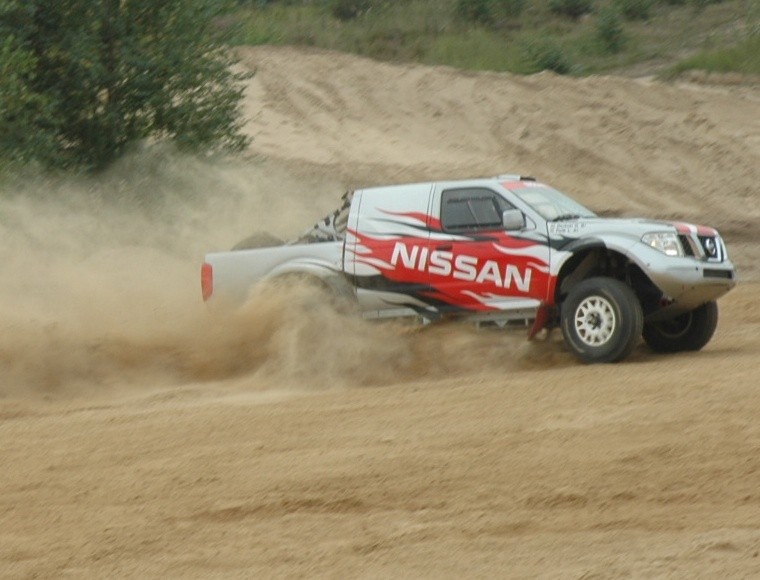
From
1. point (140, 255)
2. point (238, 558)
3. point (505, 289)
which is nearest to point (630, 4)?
point (140, 255)

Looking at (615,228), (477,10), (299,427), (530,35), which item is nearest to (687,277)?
(615,228)

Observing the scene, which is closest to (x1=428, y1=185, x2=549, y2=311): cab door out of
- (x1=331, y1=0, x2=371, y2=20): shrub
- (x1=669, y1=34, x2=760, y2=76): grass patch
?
(x1=669, y1=34, x2=760, y2=76): grass patch

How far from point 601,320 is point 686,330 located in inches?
55.9

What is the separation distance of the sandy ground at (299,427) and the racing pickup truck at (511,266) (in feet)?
1.01

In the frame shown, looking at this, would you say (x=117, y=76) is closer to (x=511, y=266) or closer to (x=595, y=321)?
(x=511, y=266)

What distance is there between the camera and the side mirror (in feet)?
43.2

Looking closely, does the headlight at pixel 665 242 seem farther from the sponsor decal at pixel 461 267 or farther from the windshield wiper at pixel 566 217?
the sponsor decal at pixel 461 267

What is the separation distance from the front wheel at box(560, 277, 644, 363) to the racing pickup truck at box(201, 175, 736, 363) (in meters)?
0.01

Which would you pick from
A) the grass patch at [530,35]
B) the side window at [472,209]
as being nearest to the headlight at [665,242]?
the side window at [472,209]

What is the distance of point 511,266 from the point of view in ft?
43.6

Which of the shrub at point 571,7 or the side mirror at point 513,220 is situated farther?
the shrub at point 571,7

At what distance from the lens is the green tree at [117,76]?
21.0 m

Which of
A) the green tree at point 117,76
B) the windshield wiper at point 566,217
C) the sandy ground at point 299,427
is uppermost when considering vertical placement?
the green tree at point 117,76

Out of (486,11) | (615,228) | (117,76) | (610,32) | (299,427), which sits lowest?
(299,427)
